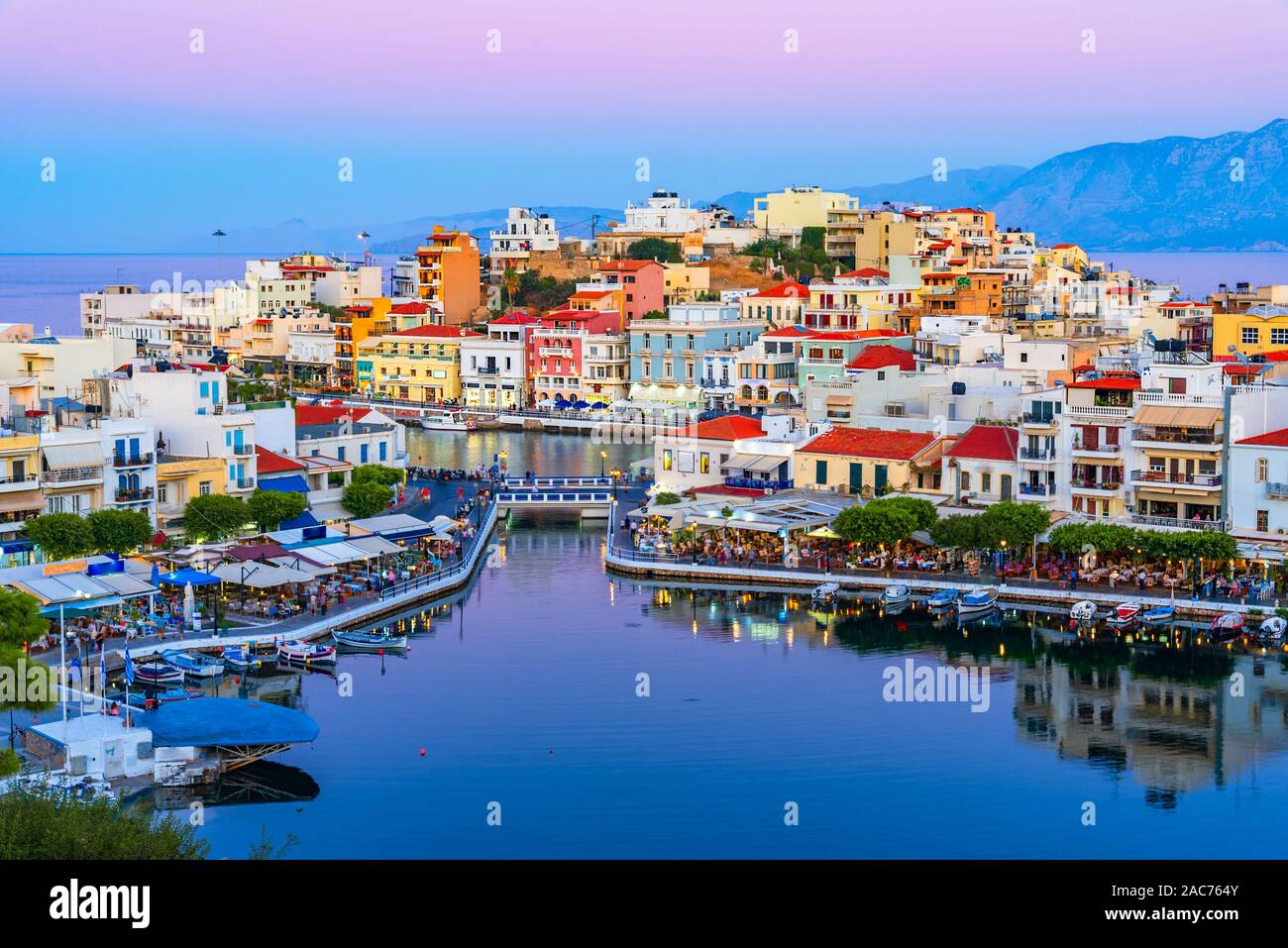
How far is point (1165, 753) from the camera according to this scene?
20406 mm

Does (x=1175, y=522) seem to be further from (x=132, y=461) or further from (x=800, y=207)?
(x=800, y=207)

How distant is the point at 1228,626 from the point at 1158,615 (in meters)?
1.16

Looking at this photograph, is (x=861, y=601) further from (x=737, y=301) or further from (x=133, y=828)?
(x=737, y=301)

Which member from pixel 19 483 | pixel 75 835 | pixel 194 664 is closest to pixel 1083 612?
pixel 194 664

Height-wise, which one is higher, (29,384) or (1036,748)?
(29,384)

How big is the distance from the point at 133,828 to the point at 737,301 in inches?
1856

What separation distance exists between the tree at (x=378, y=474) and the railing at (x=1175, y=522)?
1325 cm

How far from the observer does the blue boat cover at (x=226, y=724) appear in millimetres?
19078

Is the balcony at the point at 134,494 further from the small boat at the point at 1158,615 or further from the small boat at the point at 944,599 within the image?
the small boat at the point at 1158,615

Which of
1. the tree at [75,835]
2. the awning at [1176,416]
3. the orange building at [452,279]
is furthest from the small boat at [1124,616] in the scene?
the orange building at [452,279]

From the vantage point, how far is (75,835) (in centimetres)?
1246
